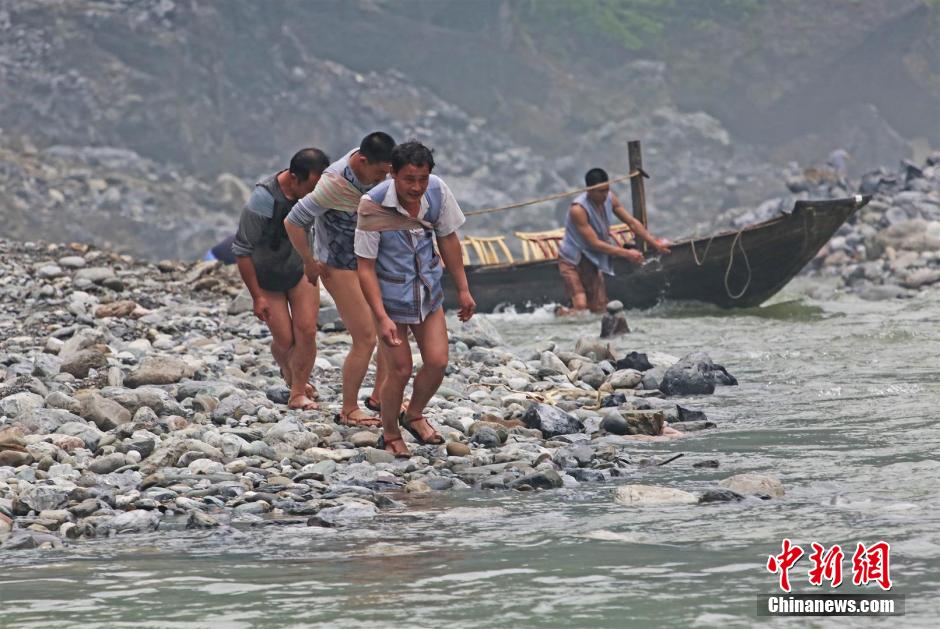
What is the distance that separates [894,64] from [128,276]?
43.1m

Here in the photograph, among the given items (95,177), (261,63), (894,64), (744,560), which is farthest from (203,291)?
(894,64)

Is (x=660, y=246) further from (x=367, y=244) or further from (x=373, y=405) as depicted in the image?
(x=367, y=244)

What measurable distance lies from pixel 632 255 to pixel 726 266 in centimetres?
145

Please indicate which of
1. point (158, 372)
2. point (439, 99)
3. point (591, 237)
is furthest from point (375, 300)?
point (439, 99)

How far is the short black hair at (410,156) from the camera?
676 cm

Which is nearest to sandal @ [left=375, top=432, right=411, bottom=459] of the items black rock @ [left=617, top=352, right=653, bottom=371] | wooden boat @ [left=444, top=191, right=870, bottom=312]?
black rock @ [left=617, top=352, right=653, bottom=371]

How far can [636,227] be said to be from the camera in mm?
16234

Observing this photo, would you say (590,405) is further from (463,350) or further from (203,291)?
(203,291)

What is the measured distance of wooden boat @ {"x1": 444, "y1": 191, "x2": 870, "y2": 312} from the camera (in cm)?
1653

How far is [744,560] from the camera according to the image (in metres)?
5.17

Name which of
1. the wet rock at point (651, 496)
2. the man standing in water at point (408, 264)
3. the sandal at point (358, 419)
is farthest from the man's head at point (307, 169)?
the wet rock at point (651, 496)

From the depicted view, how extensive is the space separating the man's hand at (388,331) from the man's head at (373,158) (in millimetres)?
859

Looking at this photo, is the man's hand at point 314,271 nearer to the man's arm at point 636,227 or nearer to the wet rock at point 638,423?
the wet rock at point 638,423

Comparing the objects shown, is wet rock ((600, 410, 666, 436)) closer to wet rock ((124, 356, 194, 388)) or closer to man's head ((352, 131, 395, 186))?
man's head ((352, 131, 395, 186))
